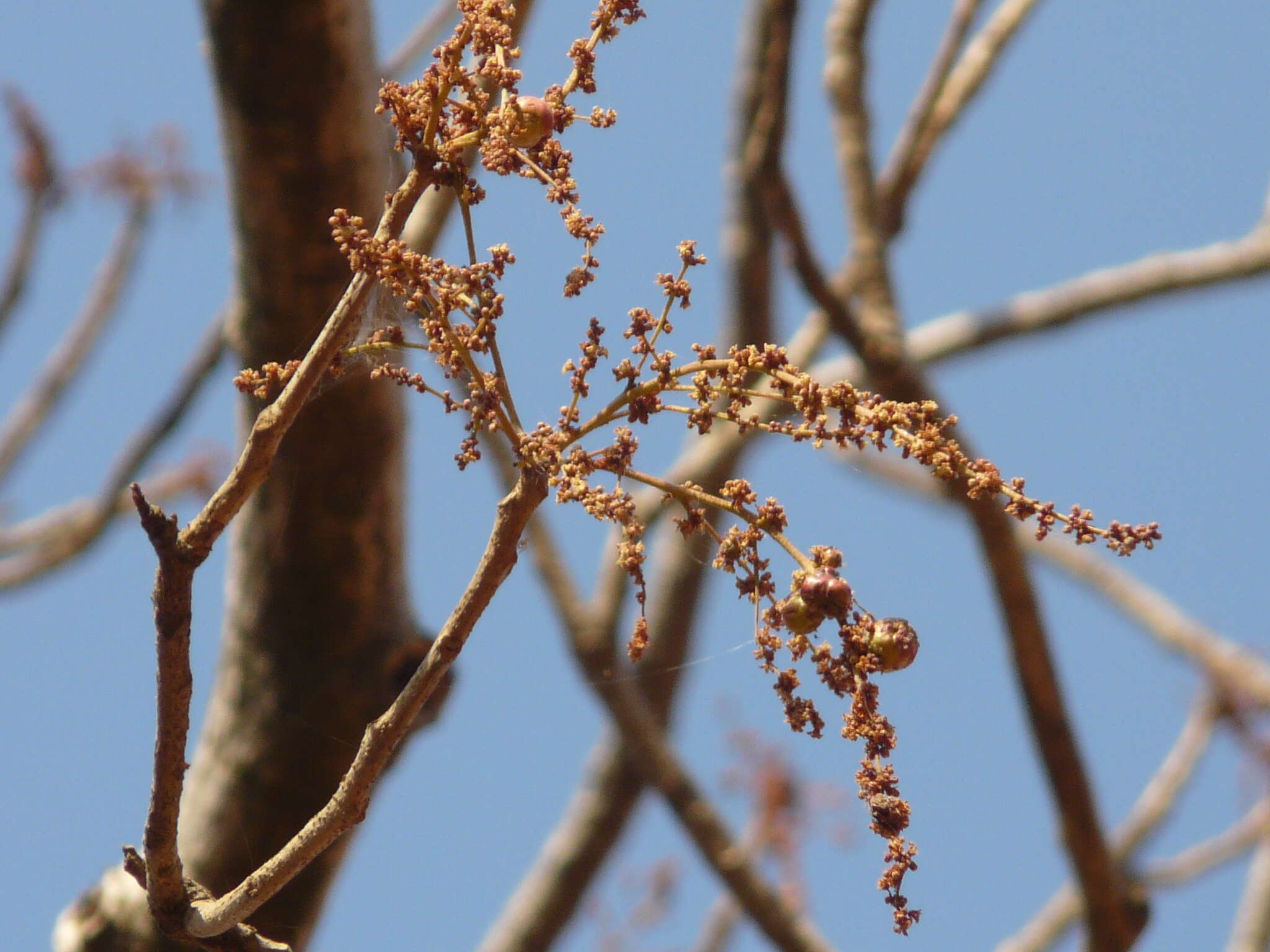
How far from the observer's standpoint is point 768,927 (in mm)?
3260

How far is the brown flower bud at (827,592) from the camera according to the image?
41.4 inches

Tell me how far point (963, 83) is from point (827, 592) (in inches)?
165

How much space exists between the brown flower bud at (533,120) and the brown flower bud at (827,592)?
18.4 inches

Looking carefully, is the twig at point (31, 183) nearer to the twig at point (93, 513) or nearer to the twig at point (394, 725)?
the twig at point (93, 513)

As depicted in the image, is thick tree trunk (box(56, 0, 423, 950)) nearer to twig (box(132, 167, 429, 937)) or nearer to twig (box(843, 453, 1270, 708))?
twig (box(132, 167, 429, 937))

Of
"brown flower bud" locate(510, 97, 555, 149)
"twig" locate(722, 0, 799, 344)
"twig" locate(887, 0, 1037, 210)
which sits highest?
"twig" locate(887, 0, 1037, 210)

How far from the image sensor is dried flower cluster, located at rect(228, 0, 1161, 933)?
1.01 m

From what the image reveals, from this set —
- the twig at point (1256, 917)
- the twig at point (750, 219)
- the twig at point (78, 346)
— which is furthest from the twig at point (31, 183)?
the twig at point (1256, 917)

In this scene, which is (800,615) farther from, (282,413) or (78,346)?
(78,346)

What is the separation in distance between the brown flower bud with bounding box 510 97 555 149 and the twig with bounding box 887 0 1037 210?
11.6 feet

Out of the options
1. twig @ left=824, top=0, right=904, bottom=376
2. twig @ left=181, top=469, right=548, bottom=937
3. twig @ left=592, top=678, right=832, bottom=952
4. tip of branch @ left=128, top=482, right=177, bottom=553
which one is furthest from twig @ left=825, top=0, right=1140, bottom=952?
Answer: tip of branch @ left=128, top=482, right=177, bottom=553

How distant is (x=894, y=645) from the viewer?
1070 mm

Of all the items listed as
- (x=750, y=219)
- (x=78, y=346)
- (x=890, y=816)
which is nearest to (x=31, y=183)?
(x=78, y=346)

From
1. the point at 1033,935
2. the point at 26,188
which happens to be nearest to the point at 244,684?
the point at 1033,935
